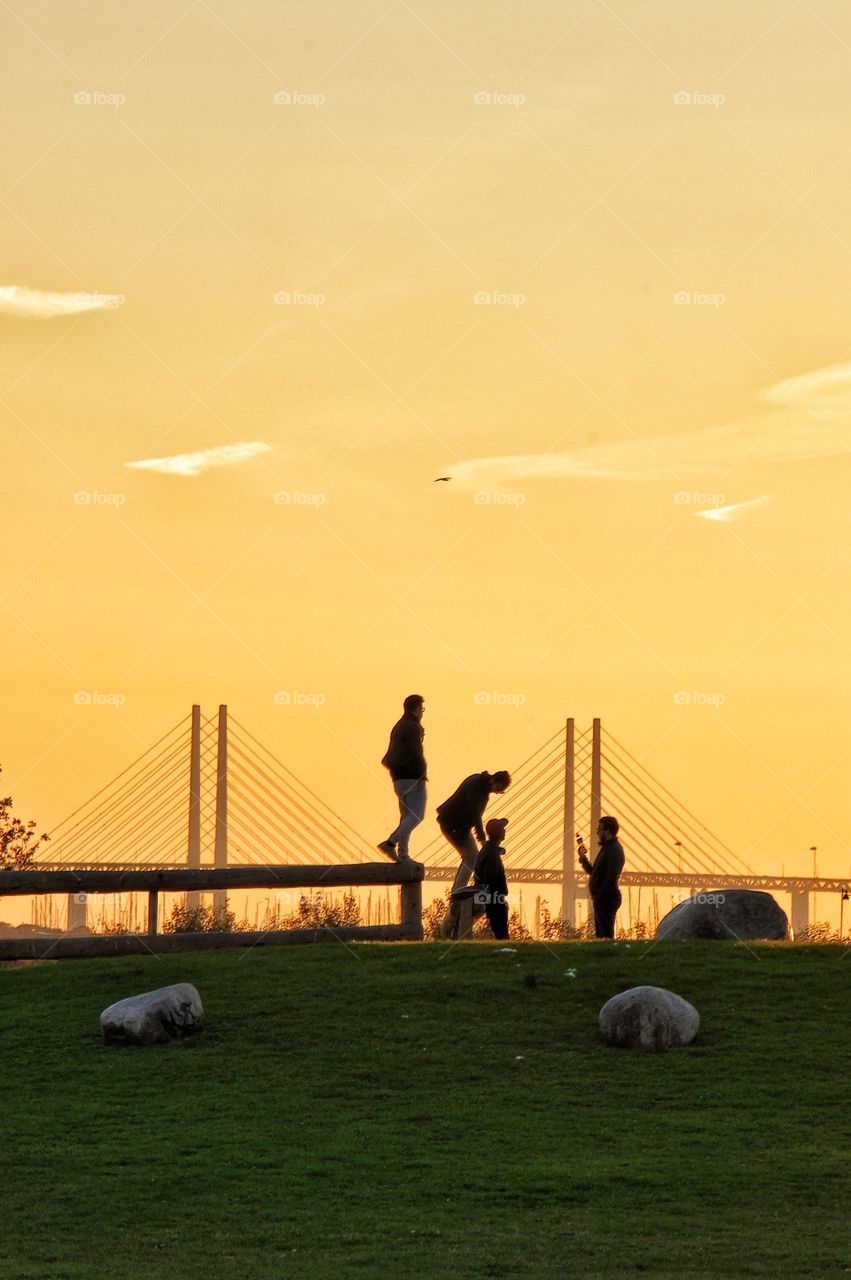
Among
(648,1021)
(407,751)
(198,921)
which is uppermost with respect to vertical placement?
(407,751)

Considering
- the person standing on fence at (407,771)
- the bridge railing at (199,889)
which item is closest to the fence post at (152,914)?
the bridge railing at (199,889)

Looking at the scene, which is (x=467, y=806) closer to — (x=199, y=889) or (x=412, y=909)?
(x=412, y=909)

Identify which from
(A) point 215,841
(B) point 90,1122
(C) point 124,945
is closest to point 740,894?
(C) point 124,945

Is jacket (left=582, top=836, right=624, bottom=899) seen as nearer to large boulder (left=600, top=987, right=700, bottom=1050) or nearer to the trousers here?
the trousers

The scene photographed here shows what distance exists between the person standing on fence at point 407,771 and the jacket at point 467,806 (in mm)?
310

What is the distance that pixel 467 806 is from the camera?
20.5m

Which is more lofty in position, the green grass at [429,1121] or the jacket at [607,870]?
the jacket at [607,870]

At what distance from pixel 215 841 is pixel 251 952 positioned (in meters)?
39.9

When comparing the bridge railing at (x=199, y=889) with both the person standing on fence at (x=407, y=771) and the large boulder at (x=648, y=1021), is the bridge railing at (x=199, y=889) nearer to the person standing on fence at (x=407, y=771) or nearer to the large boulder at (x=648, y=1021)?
the person standing on fence at (x=407, y=771)

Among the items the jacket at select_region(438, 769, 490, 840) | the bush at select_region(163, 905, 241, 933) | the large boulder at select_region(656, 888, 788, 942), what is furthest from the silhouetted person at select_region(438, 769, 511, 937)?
the bush at select_region(163, 905, 241, 933)

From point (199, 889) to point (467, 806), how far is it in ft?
10.9

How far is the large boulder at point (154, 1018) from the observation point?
15758 millimetres

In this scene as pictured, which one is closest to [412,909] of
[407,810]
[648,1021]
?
[407,810]

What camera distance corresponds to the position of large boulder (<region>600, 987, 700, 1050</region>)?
15.1 meters
